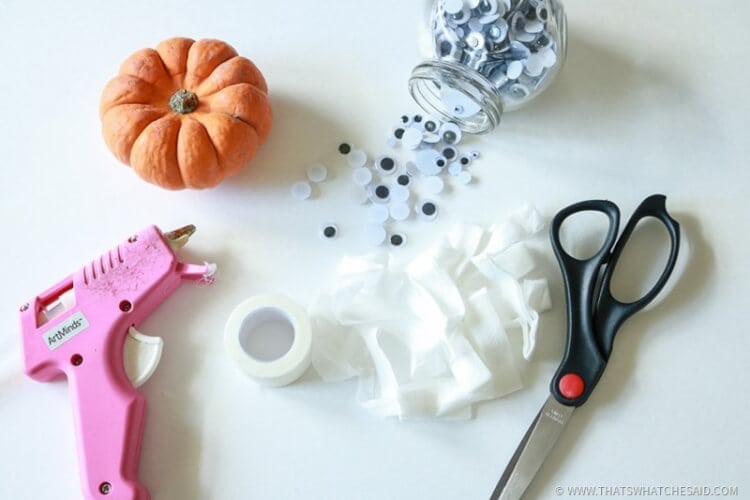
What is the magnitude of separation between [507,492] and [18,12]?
0.91 meters

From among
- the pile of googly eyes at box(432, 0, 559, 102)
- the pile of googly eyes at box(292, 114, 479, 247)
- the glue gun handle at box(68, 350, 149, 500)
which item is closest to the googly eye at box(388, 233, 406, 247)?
the pile of googly eyes at box(292, 114, 479, 247)

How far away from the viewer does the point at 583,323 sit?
83cm

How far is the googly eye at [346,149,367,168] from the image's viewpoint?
93 centimetres

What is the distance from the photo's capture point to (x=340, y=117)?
3.14 feet

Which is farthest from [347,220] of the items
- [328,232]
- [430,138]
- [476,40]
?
[476,40]

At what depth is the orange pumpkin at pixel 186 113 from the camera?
83cm

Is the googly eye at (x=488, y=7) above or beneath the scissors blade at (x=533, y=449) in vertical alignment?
above

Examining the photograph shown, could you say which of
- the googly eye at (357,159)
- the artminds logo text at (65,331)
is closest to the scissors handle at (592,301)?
the googly eye at (357,159)

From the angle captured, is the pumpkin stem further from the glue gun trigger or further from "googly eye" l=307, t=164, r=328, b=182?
the glue gun trigger

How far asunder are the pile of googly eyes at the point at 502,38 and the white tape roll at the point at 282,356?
0.37m

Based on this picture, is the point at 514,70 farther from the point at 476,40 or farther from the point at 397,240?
the point at 397,240

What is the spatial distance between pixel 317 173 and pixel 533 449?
42cm

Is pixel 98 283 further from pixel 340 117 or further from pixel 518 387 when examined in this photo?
pixel 518 387

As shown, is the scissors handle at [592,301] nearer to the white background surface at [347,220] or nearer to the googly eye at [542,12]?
the white background surface at [347,220]
